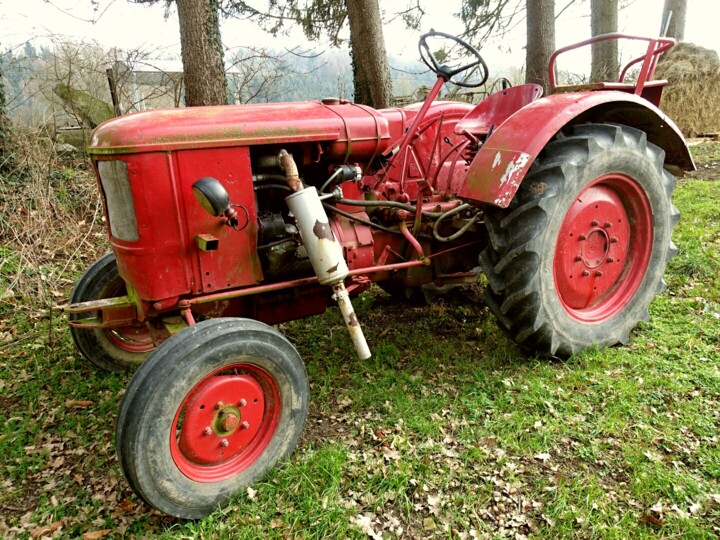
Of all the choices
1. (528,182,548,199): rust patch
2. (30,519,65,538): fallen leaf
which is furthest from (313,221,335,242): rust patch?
(30,519,65,538): fallen leaf

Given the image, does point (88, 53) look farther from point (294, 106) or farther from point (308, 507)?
point (308, 507)

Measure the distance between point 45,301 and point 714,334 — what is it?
14.4 feet

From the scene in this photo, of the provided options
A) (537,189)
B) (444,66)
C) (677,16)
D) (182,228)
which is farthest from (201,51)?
(677,16)

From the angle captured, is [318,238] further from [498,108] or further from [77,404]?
[498,108]

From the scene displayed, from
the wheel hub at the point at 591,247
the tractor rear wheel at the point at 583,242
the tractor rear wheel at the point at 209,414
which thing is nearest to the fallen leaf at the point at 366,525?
the tractor rear wheel at the point at 209,414

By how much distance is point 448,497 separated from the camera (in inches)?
77.5

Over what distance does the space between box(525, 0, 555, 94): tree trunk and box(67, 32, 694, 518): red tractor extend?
3822 millimetres

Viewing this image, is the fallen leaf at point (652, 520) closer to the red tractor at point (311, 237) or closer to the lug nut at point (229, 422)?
the red tractor at point (311, 237)

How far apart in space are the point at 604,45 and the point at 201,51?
6.58 metres

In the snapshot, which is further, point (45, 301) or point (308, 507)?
point (45, 301)

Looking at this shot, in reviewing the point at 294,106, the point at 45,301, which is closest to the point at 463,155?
the point at 294,106

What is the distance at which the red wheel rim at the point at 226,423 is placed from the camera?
189 centimetres

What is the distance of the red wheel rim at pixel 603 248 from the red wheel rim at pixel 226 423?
1.66 meters

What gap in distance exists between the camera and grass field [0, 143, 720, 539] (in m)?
1.88
